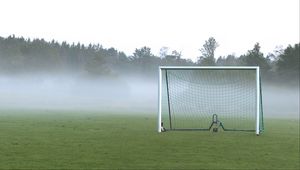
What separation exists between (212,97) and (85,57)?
270 ft

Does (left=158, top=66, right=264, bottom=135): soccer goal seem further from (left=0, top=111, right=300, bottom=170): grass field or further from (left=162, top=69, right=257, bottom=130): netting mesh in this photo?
(left=0, top=111, right=300, bottom=170): grass field

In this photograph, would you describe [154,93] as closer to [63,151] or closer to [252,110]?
[252,110]

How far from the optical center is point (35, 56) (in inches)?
3915

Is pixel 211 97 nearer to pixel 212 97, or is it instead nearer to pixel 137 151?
pixel 212 97

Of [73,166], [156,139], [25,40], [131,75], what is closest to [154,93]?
[131,75]

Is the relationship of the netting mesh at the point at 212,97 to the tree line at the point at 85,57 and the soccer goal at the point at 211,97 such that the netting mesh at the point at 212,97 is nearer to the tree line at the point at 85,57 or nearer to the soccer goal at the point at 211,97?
the soccer goal at the point at 211,97

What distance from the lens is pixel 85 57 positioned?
110000 mm

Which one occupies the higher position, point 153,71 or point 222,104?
point 153,71

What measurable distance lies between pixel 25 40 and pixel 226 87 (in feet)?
269

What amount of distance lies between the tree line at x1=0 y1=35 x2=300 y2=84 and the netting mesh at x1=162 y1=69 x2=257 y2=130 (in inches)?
1377

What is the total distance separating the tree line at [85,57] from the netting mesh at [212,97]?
115ft

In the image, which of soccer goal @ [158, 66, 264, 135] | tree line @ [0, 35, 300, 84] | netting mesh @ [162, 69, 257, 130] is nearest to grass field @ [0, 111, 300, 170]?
soccer goal @ [158, 66, 264, 135]

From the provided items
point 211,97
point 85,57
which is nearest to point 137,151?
point 211,97

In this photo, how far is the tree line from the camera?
275ft
